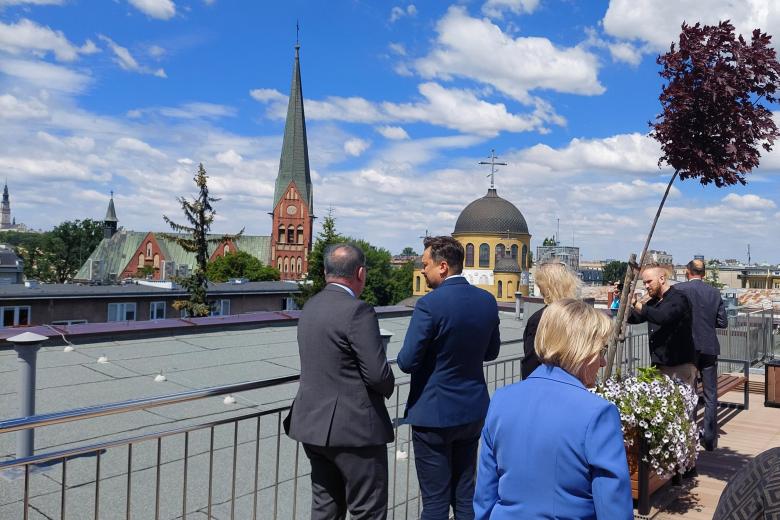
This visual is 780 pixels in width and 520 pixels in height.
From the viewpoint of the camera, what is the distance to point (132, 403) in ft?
9.48

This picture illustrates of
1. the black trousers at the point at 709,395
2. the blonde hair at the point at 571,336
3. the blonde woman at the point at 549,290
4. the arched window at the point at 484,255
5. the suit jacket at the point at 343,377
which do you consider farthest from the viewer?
the arched window at the point at 484,255

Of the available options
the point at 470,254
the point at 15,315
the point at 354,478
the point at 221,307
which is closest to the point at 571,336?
the point at 354,478

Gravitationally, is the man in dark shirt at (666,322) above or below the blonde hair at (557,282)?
below

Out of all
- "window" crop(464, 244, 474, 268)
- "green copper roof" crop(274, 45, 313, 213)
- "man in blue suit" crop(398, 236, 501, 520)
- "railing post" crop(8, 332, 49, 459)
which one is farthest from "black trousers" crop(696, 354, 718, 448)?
"green copper roof" crop(274, 45, 313, 213)

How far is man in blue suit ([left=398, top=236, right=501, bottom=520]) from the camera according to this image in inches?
139

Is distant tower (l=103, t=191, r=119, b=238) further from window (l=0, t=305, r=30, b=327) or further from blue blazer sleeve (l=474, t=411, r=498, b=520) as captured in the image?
blue blazer sleeve (l=474, t=411, r=498, b=520)

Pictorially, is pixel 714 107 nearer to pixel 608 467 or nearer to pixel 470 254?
pixel 608 467

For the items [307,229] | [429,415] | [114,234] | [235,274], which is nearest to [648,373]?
[429,415]

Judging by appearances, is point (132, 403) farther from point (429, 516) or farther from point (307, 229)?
point (307, 229)

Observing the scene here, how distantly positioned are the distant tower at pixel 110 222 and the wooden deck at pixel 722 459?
113 m

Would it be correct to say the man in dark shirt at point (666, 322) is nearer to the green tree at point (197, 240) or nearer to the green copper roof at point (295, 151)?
the green tree at point (197, 240)

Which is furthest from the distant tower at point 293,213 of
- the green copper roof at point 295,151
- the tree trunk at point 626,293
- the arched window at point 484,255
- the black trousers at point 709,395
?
the tree trunk at point 626,293

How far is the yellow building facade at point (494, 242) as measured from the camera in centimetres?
8231

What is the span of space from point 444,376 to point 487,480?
4.35 ft
